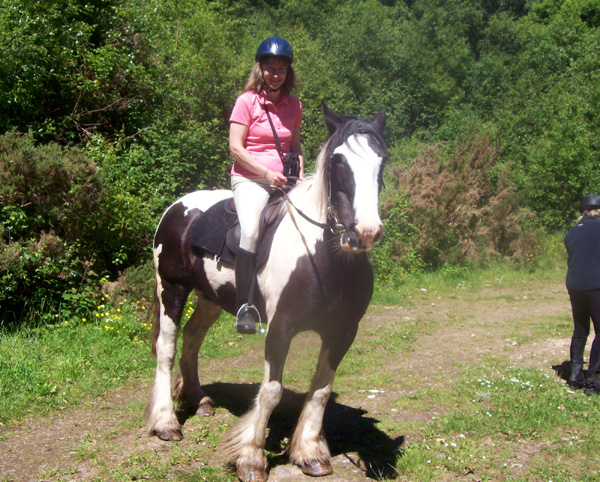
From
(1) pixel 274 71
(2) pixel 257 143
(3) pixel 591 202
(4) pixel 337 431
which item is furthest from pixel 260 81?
(3) pixel 591 202

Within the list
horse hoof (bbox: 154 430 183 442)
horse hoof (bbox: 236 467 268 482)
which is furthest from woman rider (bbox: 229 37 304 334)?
horse hoof (bbox: 154 430 183 442)

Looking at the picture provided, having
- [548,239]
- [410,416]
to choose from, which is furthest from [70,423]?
[548,239]

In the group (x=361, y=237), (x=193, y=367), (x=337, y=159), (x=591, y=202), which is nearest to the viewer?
(x=361, y=237)

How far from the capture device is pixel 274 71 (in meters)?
4.28

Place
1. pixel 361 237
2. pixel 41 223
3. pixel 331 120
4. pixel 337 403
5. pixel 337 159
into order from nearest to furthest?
pixel 361 237 → pixel 337 159 → pixel 331 120 → pixel 337 403 → pixel 41 223

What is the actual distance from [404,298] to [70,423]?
24.7ft

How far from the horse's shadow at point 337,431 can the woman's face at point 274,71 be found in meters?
2.90

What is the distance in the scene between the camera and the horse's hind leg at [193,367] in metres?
5.32

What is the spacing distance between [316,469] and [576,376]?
3.67 metres

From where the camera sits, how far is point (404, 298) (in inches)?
441

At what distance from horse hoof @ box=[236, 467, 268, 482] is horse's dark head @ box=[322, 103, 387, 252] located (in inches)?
71.5

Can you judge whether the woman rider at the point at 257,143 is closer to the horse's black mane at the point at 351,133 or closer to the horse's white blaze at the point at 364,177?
the horse's black mane at the point at 351,133

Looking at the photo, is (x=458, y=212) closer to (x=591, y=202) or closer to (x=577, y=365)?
(x=591, y=202)

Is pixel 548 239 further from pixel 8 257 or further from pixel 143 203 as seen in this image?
pixel 8 257
